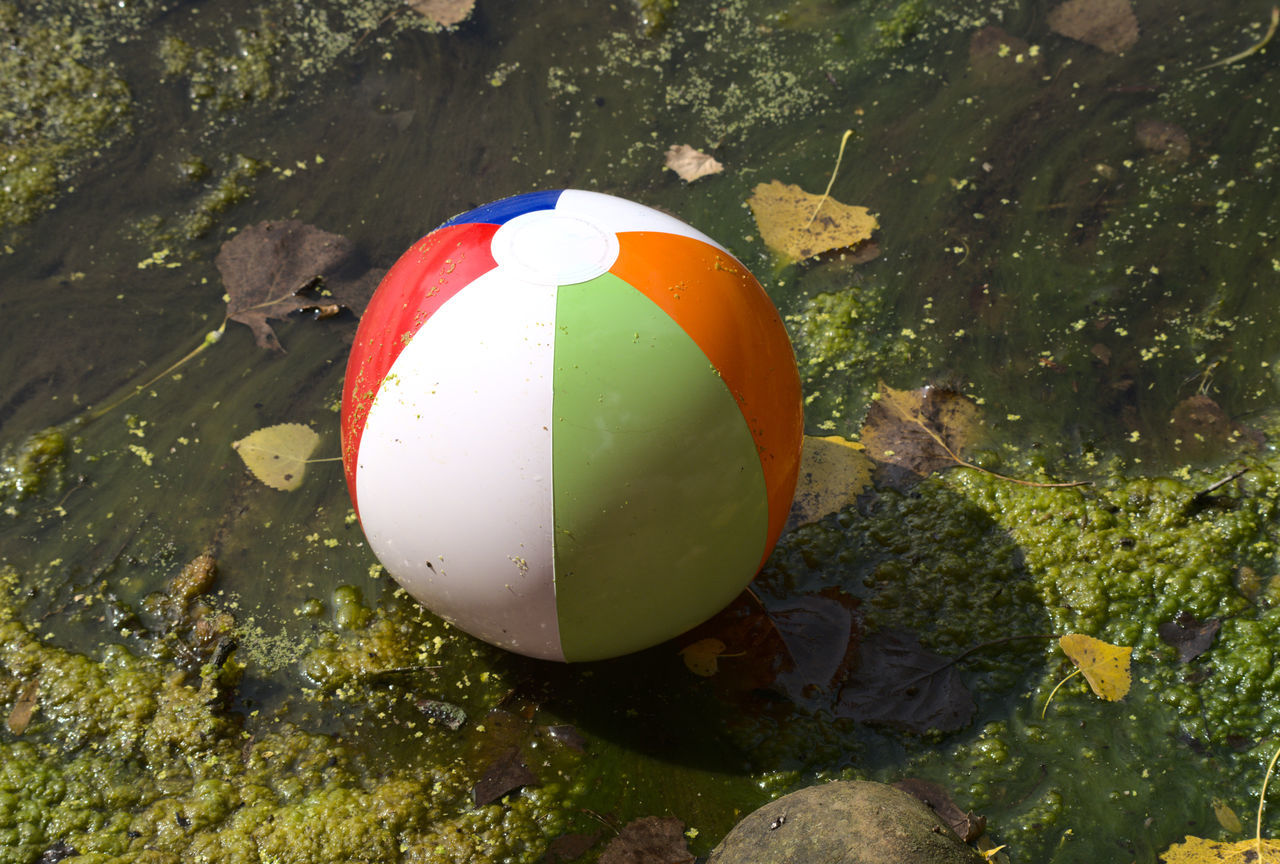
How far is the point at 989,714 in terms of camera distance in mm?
2750

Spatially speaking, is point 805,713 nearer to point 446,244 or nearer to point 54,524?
point 446,244

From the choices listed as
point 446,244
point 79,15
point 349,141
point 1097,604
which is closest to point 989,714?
point 1097,604

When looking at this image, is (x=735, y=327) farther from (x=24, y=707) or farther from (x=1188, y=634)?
(x=24, y=707)

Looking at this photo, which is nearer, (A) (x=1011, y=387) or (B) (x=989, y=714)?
(B) (x=989, y=714)

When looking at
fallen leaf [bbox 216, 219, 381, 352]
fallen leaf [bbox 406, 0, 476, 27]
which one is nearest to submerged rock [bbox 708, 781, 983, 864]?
fallen leaf [bbox 216, 219, 381, 352]

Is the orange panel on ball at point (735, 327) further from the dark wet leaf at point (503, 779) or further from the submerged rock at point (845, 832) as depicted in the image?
the dark wet leaf at point (503, 779)

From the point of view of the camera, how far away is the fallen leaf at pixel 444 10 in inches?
185

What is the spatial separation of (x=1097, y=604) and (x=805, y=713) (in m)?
0.94

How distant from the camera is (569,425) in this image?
6.98 feet

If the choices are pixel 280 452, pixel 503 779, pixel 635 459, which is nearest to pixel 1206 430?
pixel 635 459

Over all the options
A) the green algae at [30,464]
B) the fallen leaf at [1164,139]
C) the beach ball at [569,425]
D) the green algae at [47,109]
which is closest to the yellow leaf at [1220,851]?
the beach ball at [569,425]

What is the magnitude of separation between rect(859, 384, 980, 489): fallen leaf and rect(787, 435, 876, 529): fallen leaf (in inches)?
2.1

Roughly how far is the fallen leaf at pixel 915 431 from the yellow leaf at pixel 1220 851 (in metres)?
1.25

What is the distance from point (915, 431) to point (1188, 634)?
1010 mm
